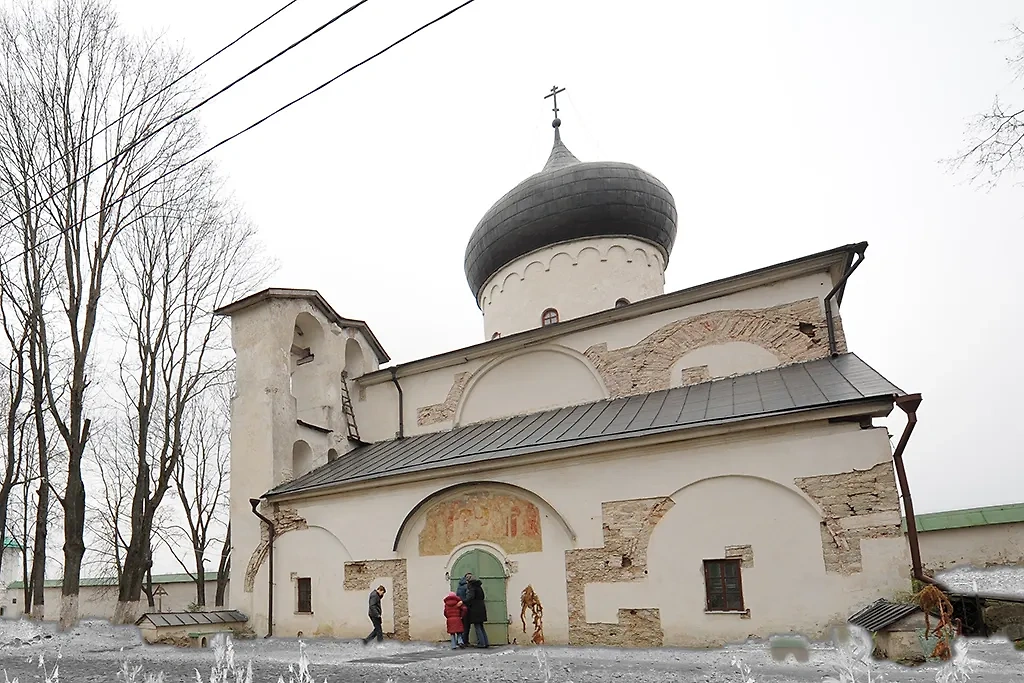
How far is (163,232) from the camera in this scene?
1582 centimetres

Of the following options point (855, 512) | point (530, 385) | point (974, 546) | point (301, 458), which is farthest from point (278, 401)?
point (974, 546)

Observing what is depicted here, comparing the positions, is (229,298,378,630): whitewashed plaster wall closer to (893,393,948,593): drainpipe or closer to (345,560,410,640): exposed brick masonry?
(345,560,410,640): exposed brick masonry

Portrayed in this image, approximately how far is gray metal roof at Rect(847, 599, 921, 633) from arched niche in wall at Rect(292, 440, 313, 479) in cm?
1005

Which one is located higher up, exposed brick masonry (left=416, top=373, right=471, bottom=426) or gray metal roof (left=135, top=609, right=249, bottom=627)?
exposed brick masonry (left=416, top=373, right=471, bottom=426)

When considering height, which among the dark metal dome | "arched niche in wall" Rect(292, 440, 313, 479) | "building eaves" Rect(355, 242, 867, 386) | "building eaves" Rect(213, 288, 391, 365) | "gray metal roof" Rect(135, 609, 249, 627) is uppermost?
the dark metal dome

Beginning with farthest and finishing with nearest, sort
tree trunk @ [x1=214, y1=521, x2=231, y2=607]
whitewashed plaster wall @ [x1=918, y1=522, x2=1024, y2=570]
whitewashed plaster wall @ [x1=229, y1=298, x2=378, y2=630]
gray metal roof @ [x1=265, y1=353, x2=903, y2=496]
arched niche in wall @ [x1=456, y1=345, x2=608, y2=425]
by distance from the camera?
tree trunk @ [x1=214, y1=521, x2=231, y2=607] < whitewashed plaster wall @ [x1=229, y1=298, x2=378, y2=630] < whitewashed plaster wall @ [x1=918, y1=522, x2=1024, y2=570] < arched niche in wall @ [x1=456, y1=345, x2=608, y2=425] < gray metal roof @ [x1=265, y1=353, x2=903, y2=496]

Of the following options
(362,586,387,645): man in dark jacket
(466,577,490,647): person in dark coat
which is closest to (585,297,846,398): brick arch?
(466,577,490,647): person in dark coat

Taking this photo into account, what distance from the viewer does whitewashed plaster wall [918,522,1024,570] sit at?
13852 mm

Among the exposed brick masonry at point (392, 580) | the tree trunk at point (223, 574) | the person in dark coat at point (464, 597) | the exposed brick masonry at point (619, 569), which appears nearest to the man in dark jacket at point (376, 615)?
the exposed brick masonry at point (392, 580)

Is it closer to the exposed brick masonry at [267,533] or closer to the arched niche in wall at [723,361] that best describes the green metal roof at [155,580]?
the exposed brick masonry at [267,533]

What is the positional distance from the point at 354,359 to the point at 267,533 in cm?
454

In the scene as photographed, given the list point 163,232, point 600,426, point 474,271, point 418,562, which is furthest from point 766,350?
point 163,232

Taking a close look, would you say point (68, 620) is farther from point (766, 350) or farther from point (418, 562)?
point (766, 350)

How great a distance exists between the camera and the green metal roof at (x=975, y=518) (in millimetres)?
14109
